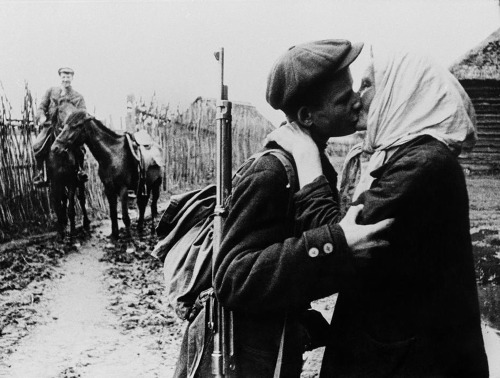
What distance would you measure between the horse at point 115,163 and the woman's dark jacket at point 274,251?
2.85m

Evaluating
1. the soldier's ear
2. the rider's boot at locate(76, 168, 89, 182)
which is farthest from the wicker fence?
the soldier's ear

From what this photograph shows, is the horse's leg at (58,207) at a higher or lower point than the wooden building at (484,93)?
lower

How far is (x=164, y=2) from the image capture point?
2.61 m

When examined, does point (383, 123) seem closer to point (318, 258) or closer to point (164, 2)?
point (318, 258)

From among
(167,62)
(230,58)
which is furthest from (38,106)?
(230,58)

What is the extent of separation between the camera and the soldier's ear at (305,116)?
135 cm

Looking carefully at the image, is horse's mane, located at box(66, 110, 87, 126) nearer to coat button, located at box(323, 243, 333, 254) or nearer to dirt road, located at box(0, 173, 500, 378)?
dirt road, located at box(0, 173, 500, 378)

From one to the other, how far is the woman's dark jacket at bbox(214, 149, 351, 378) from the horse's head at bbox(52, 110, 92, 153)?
304 cm

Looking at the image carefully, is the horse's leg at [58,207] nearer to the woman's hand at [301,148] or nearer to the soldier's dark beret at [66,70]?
the soldier's dark beret at [66,70]

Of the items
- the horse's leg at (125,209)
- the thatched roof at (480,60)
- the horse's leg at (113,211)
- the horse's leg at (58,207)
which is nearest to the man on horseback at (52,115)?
the horse's leg at (58,207)

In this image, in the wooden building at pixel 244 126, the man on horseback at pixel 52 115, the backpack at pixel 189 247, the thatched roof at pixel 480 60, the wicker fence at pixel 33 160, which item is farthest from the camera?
the wicker fence at pixel 33 160

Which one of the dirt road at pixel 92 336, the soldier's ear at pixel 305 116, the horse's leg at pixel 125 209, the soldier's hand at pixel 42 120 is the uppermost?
the soldier's ear at pixel 305 116

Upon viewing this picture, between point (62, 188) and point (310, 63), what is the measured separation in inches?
125

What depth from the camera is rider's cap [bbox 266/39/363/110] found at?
127 cm
